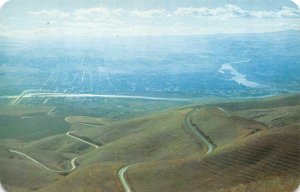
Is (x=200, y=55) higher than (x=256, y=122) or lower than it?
higher

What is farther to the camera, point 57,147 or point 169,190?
point 57,147

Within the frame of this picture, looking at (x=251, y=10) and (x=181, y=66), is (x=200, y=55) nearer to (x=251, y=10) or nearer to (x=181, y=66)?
(x=181, y=66)

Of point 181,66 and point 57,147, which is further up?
point 181,66

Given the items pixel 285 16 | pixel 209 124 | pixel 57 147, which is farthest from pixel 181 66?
pixel 57 147

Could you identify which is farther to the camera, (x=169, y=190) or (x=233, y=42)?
(x=233, y=42)

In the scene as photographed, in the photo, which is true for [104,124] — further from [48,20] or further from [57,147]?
[48,20]

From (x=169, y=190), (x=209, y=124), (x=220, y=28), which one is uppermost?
(x=220, y=28)

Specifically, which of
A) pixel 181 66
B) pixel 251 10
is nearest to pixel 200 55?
pixel 181 66

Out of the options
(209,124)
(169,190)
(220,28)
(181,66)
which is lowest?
(169,190)
